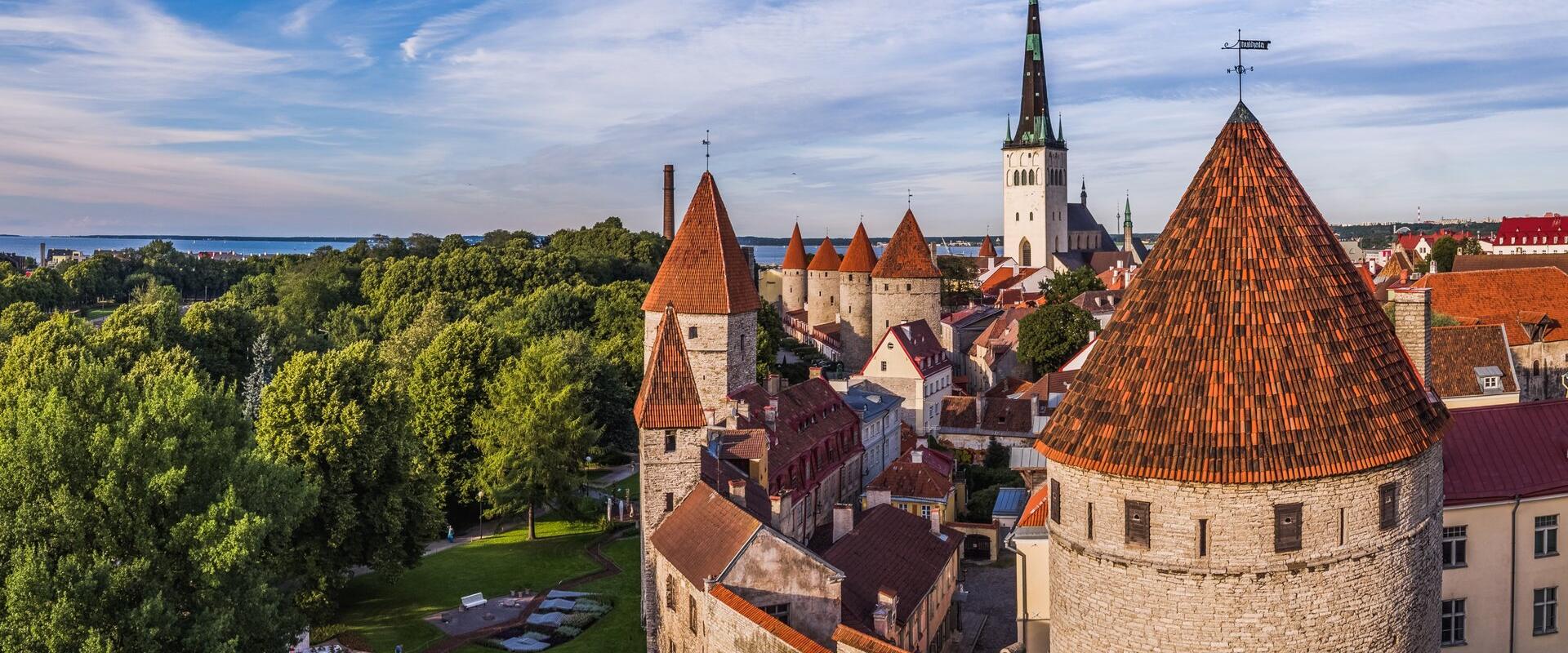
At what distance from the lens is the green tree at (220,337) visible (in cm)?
5447

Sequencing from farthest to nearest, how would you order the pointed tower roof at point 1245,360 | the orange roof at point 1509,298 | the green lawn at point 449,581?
1. the orange roof at point 1509,298
2. the green lawn at point 449,581
3. the pointed tower roof at point 1245,360

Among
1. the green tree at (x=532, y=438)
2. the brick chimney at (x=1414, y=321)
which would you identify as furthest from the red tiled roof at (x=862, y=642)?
the green tree at (x=532, y=438)

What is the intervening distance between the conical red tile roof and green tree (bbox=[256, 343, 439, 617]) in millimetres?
40126

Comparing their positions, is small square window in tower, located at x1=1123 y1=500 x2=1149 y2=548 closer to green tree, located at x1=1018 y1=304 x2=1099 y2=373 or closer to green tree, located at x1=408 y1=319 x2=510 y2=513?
green tree, located at x1=408 y1=319 x2=510 y2=513

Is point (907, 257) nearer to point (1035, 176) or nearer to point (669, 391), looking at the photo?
point (669, 391)

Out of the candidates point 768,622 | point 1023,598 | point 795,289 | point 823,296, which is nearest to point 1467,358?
point 1023,598

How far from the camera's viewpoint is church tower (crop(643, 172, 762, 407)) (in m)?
39.5

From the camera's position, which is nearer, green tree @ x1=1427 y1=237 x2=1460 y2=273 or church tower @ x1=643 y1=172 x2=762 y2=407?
church tower @ x1=643 y1=172 x2=762 y2=407

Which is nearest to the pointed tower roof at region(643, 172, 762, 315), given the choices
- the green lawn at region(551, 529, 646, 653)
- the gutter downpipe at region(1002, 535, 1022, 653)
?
the green lawn at region(551, 529, 646, 653)

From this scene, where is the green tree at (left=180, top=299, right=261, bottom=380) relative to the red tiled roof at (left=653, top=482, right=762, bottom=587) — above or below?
above

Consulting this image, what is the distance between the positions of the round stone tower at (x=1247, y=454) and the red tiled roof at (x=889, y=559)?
935cm

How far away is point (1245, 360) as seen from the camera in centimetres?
1416

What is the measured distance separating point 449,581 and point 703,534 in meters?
14.5

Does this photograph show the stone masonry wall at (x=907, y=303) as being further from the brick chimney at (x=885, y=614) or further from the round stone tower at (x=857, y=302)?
the brick chimney at (x=885, y=614)
